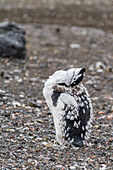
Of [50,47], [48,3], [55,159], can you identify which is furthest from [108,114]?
[48,3]

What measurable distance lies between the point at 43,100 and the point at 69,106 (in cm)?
226

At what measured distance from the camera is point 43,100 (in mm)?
6875

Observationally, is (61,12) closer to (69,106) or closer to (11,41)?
(11,41)

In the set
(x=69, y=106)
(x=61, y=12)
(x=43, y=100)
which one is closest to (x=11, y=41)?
(x=43, y=100)

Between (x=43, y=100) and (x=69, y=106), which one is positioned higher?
(x=69, y=106)

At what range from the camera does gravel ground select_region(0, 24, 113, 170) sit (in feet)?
14.8

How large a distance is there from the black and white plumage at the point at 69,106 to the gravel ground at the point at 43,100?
0.69 feet

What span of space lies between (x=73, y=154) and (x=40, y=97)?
8.54 ft

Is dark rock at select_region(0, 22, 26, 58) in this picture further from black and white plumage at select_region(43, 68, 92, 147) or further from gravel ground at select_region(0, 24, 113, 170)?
black and white plumage at select_region(43, 68, 92, 147)

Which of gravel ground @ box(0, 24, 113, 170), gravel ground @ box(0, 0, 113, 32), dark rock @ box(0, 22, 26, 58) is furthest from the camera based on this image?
gravel ground @ box(0, 0, 113, 32)

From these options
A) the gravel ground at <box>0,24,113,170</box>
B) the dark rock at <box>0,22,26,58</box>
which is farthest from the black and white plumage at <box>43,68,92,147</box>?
the dark rock at <box>0,22,26,58</box>

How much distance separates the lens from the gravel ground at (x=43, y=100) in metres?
4.50

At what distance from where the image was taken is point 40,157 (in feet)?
14.8

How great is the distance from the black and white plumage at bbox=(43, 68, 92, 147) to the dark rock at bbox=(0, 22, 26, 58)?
4664 millimetres
